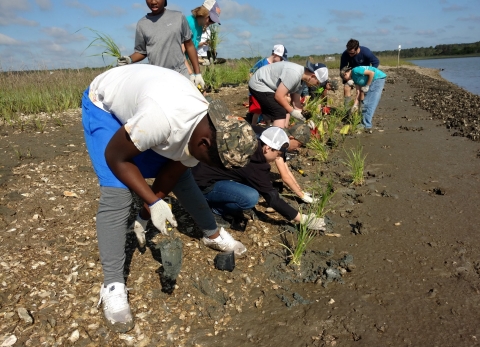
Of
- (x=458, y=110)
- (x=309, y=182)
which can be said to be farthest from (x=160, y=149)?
(x=458, y=110)

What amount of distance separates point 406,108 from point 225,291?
7.54m

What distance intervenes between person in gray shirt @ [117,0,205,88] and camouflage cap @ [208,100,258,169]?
2085mm

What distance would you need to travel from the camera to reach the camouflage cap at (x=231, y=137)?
57.7 inches

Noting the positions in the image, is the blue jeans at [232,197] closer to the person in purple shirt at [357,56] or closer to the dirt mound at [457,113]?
the person in purple shirt at [357,56]

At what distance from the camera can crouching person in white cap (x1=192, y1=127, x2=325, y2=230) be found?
2.71m

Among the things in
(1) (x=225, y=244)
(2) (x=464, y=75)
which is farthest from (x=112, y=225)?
(2) (x=464, y=75)

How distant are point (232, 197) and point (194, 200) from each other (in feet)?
1.90

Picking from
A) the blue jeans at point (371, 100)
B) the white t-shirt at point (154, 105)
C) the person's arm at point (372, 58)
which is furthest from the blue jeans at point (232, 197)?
the person's arm at point (372, 58)

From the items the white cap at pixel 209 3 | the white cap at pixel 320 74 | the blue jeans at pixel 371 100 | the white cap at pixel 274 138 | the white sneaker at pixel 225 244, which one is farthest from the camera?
the blue jeans at pixel 371 100

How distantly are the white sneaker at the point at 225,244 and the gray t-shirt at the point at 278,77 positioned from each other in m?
2.31

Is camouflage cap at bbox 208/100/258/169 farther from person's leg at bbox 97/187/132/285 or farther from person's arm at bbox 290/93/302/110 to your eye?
person's arm at bbox 290/93/302/110

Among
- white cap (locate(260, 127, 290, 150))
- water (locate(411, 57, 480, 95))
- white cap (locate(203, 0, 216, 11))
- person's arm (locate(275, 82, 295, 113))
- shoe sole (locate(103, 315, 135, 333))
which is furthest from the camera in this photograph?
water (locate(411, 57, 480, 95))

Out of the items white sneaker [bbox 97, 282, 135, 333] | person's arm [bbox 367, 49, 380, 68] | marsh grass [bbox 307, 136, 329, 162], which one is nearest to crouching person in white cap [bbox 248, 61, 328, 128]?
marsh grass [bbox 307, 136, 329, 162]

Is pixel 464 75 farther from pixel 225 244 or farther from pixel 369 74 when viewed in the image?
pixel 225 244
